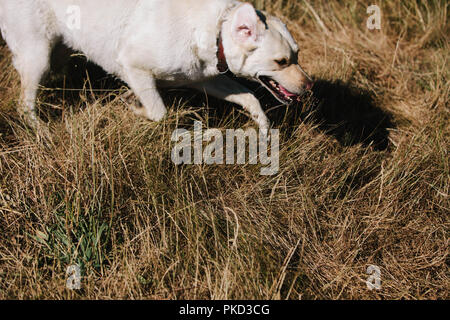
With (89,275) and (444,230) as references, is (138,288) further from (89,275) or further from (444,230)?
(444,230)

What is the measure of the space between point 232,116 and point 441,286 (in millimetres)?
1958

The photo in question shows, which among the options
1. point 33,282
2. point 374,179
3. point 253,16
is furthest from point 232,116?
point 33,282

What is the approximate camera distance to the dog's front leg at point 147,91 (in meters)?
3.45

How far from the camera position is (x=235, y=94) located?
3.80 m

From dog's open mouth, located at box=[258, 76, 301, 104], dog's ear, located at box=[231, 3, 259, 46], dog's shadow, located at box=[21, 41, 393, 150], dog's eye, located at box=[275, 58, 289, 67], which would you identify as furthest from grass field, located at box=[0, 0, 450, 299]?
dog's ear, located at box=[231, 3, 259, 46]

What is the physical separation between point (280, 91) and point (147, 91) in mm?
989

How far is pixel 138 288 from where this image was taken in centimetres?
262

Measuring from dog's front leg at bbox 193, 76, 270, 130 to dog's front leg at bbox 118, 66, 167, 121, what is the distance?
389 millimetres

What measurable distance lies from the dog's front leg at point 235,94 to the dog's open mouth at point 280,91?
0.72 ft

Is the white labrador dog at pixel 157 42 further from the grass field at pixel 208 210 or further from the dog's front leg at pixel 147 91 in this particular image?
the grass field at pixel 208 210

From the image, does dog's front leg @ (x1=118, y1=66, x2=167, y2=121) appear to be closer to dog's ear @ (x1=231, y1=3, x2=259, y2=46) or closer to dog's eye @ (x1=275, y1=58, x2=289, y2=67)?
dog's ear @ (x1=231, y1=3, x2=259, y2=46)

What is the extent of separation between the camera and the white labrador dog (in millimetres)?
3275

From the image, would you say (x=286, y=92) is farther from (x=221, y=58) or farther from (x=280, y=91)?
(x=221, y=58)

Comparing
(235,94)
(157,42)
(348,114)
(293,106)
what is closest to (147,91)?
(157,42)
